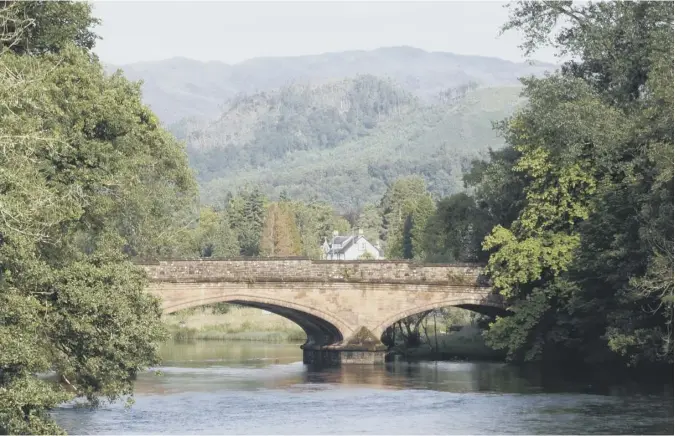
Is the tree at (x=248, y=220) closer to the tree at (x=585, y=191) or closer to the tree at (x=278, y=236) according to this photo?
the tree at (x=278, y=236)

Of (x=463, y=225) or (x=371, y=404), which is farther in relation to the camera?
(x=463, y=225)

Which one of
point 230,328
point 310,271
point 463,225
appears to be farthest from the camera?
point 230,328

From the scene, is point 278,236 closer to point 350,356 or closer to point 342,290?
point 342,290

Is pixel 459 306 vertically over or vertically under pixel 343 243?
under

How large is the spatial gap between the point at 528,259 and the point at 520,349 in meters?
5.28

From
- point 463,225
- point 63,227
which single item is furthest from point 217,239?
point 63,227

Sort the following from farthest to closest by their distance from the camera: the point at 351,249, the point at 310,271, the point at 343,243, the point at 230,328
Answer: the point at 343,243 < the point at 351,249 < the point at 230,328 < the point at 310,271

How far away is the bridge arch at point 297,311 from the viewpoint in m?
66.5

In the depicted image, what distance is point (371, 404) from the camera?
50.4 m

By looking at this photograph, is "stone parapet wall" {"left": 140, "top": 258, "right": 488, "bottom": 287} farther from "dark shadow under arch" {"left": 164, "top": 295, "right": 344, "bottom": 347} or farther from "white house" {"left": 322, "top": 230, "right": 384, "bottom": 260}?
"white house" {"left": 322, "top": 230, "right": 384, "bottom": 260}

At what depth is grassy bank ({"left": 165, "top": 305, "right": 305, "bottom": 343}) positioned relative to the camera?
92.9 m

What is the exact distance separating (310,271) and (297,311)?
216 centimetres

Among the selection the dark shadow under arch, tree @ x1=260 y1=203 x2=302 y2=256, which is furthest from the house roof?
the dark shadow under arch

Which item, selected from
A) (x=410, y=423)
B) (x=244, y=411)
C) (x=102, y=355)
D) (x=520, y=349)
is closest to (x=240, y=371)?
(x=520, y=349)
